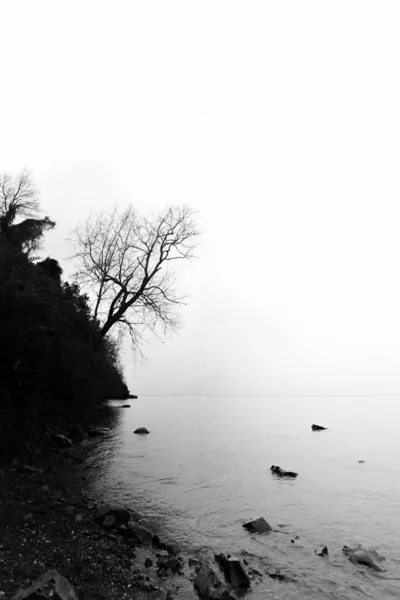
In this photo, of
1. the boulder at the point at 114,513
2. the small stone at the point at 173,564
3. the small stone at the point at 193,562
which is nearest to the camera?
the small stone at the point at 173,564

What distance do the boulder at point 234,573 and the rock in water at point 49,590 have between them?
11.9 feet

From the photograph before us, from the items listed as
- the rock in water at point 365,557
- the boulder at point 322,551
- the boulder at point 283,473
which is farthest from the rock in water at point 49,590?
the boulder at point 283,473

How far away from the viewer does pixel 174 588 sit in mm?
6898

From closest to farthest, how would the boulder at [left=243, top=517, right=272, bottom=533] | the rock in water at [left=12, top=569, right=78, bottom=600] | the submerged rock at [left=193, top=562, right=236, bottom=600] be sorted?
the rock in water at [left=12, top=569, right=78, bottom=600] → the submerged rock at [left=193, top=562, right=236, bottom=600] → the boulder at [left=243, top=517, right=272, bottom=533]

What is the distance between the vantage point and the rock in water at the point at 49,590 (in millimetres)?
5051

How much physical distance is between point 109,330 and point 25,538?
74.0 feet

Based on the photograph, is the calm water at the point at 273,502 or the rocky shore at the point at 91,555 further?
the calm water at the point at 273,502

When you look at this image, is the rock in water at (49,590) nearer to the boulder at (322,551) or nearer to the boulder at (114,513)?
the boulder at (114,513)

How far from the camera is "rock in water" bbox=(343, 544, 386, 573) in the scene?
877 cm

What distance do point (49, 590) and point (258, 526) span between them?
7.50 meters

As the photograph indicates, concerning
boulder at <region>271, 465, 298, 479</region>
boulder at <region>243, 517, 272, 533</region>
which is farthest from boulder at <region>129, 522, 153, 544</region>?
boulder at <region>271, 465, 298, 479</region>

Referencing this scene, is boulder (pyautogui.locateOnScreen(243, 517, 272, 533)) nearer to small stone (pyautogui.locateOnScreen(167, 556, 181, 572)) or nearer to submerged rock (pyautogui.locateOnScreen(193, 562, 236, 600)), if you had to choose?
submerged rock (pyautogui.locateOnScreen(193, 562, 236, 600))

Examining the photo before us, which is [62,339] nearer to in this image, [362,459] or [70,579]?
[70,579]

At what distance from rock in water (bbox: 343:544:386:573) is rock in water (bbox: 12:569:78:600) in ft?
25.2
